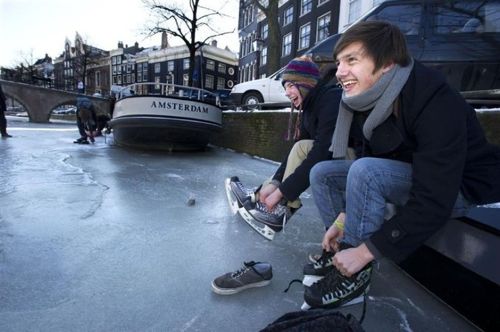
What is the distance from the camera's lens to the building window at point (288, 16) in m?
21.5

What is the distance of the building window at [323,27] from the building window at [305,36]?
0.97m

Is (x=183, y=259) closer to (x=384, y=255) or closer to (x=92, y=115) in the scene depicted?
(x=384, y=255)

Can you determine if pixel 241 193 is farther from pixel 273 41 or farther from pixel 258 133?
pixel 273 41

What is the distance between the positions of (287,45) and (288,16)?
194cm

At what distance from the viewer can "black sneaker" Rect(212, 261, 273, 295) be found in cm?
157

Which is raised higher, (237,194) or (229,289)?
(237,194)

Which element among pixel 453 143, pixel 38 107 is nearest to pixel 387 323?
pixel 453 143

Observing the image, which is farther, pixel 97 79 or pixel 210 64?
pixel 97 79

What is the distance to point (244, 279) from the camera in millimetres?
1610

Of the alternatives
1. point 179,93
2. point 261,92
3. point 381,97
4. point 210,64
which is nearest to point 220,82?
point 210,64

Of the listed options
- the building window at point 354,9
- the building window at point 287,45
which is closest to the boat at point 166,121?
the building window at point 354,9

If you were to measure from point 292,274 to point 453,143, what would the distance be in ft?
3.46

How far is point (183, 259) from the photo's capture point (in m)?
1.92

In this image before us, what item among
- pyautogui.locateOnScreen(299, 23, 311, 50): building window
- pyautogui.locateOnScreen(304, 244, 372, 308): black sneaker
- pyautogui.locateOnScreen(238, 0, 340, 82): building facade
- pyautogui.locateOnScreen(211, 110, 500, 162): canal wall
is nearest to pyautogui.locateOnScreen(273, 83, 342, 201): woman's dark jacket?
pyautogui.locateOnScreen(304, 244, 372, 308): black sneaker
